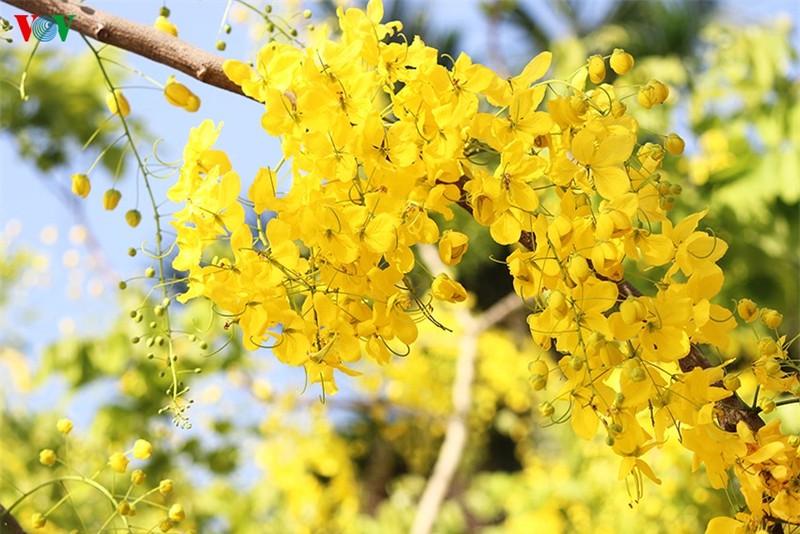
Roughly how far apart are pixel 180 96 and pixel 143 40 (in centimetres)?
4

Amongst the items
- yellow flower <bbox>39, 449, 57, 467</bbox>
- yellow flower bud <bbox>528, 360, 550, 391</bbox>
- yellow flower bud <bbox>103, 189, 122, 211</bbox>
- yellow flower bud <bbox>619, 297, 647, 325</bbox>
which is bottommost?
yellow flower <bbox>39, 449, 57, 467</bbox>

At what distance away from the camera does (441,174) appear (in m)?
0.47

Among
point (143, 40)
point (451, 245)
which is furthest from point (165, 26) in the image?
point (451, 245)

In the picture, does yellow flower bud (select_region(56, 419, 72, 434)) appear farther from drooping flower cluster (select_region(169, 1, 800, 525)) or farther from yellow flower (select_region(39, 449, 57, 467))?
drooping flower cluster (select_region(169, 1, 800, 525))

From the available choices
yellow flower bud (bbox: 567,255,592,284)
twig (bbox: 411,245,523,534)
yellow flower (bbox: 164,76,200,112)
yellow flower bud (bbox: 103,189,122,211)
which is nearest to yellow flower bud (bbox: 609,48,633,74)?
yellow flower bud (bbox: 567,255,592,284)

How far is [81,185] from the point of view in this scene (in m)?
0.61

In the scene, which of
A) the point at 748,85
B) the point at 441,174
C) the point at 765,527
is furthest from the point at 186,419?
the point at 748,85

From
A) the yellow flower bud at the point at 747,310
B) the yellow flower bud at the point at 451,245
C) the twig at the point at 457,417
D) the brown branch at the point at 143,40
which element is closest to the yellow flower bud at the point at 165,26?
the brown branch at the point at 143,40

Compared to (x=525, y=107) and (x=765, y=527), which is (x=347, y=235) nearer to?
(x=525, y=107)

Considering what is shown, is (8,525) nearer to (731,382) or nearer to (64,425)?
(64,425)

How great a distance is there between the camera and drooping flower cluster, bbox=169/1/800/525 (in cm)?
45

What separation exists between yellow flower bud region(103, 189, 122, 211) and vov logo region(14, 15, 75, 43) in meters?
0.11

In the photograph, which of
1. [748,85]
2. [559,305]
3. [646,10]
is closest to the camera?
[559,305]

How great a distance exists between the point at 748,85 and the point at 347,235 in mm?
2370
